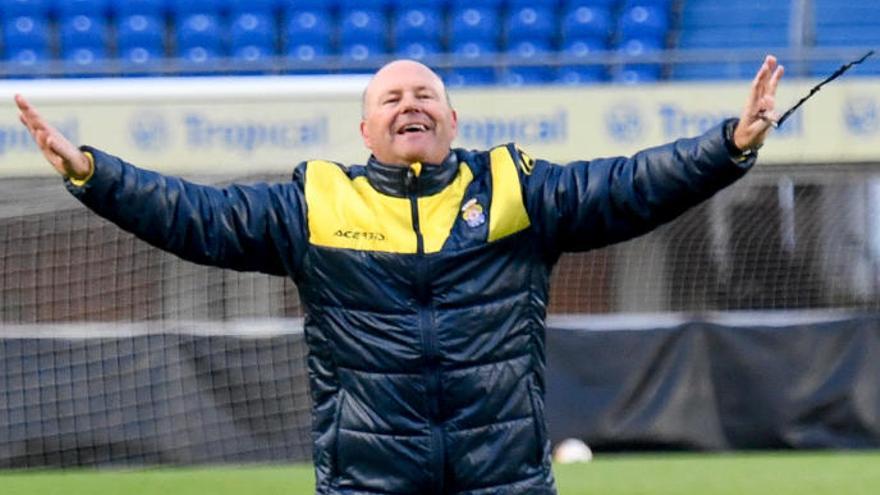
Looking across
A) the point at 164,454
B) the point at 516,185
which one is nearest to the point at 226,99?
the point at 164,454

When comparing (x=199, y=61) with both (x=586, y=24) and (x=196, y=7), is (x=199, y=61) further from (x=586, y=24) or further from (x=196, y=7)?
(x=586, y=24)

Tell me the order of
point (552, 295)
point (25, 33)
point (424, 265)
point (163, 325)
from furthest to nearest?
point (25, 33), point (552, 295), point (163, 325), point (424, 265)

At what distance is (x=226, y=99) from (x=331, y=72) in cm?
221

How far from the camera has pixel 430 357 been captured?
4074mm

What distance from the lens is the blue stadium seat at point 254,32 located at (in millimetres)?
15320

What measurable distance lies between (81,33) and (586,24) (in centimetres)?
459

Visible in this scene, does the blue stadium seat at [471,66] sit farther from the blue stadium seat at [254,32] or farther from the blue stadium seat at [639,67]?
the blue stadium seat at [254,32]

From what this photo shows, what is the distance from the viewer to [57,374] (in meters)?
11.0

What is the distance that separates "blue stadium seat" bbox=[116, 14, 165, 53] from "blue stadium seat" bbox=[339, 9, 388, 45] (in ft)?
5.36

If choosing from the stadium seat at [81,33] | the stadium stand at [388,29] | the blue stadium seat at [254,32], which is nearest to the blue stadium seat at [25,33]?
the stadium stand at [388,29]

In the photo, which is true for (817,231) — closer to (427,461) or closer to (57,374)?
(57,374)

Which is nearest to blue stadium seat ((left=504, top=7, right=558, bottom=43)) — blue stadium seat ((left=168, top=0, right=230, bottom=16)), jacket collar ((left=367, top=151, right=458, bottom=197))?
blue stadium seat ((left=168, top=0, right=230, bottom=16))

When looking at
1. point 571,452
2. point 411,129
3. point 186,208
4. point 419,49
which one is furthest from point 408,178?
point 419,49

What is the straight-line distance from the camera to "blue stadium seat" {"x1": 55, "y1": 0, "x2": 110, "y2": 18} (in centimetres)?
1556
